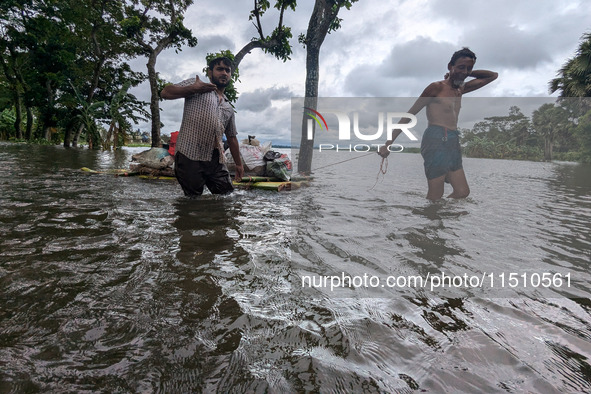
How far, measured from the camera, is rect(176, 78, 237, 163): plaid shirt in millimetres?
3338

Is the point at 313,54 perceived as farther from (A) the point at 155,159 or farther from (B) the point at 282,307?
(B) the point at 282,307

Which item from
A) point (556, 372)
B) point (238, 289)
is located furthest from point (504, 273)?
point (238, 289)

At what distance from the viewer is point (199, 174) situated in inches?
138

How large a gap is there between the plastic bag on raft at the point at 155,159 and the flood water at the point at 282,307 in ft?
10.8

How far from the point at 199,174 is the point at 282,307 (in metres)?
2.69

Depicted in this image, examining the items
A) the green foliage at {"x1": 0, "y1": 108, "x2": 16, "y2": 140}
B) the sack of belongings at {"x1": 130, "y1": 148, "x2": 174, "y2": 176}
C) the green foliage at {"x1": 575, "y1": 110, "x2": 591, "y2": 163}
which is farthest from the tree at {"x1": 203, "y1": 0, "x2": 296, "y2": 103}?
the green foliage at {"x1": 0, "y1": 108, "x2": 16, "y2": 140}

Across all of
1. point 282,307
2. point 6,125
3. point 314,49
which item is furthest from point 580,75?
point 6,125

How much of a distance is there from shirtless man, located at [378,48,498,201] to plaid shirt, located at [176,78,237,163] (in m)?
2.33

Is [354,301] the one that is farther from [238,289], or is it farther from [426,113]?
[426,113]

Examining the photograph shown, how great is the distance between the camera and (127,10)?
42.2ft

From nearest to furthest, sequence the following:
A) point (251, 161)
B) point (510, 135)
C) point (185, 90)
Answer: point (185, 90)
point (251, 161)
point (510, 135)

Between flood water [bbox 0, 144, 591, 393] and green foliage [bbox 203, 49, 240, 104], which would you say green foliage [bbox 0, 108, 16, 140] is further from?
flood water [bbox 0, 144, 591, 393]

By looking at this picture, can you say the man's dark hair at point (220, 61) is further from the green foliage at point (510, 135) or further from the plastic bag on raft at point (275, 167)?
the green foliage at point (510, 135)

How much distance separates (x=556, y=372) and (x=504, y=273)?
2.95 feet
